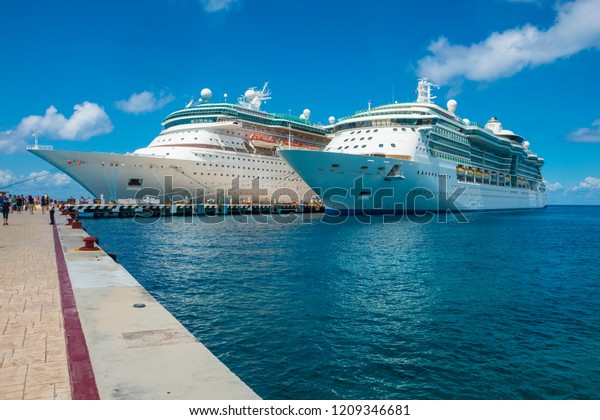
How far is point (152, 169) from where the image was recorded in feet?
157

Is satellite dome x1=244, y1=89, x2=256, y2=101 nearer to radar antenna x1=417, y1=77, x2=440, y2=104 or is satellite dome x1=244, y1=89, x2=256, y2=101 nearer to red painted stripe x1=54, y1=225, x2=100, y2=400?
radar antenna x1=417, y1=77, x2=440, y2=104

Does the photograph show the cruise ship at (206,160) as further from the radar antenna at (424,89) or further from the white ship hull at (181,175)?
the radar antenna at (424,89)

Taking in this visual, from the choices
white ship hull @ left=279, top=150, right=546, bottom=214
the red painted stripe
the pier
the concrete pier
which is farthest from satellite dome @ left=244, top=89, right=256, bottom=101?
the red painted stripe

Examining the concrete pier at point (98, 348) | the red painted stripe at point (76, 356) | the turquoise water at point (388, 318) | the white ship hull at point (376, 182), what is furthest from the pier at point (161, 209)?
the red painted stripe at point (76, 356)

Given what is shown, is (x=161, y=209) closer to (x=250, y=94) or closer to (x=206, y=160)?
(x=206, y=160)

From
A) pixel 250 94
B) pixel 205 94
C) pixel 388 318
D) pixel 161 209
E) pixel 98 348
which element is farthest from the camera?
pixel 250 94

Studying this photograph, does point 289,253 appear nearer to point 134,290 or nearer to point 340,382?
point 134,290

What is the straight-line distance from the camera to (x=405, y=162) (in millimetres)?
45250

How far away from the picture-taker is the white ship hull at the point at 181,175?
1761 inches

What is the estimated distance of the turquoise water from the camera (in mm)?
7094

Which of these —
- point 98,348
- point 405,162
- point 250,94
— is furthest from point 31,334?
point 250,94

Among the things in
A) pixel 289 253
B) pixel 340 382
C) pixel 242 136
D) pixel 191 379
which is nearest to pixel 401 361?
pixel 340 382

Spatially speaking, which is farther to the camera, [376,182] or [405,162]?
[405,162]

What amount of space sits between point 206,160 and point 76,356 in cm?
4892
